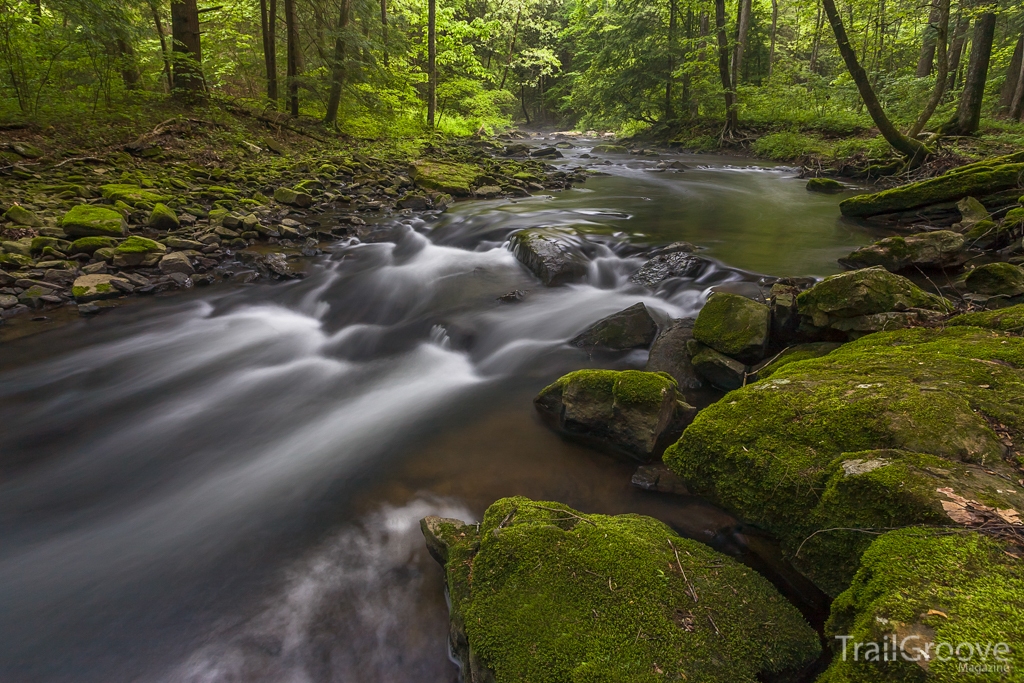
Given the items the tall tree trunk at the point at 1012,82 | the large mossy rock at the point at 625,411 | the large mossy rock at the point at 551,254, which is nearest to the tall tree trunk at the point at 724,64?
the tall tree trunk at the point at 1012,82

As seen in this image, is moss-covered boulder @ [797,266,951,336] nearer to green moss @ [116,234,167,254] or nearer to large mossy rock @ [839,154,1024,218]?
large mossy rock @ [839,154,1024,218]

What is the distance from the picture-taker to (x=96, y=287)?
6.75m

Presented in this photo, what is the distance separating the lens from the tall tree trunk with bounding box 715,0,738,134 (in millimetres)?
19719

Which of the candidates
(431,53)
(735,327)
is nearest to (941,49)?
(735,327)

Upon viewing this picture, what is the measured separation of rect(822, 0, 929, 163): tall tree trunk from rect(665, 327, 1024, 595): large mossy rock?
822 cm

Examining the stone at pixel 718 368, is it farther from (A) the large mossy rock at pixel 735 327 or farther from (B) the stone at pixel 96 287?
(B) the stone at pixel 96 287

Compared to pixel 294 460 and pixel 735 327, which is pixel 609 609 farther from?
pixel 294 460

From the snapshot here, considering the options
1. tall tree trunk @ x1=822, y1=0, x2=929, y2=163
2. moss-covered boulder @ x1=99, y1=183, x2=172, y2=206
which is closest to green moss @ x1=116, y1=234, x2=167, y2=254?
moss-covered boulder @ x1=99, y1=183, x2=172, y2=206

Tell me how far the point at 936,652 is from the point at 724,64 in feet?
77.2

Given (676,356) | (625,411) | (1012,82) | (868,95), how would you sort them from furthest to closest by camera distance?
(1012,82) < (868,95) < (676,356) < (625,411)

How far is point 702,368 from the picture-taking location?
14.4ft

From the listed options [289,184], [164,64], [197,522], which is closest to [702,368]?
[197,522]

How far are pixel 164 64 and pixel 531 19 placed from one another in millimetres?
34861

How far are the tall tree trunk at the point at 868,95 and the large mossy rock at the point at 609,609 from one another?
10193 millimetres
